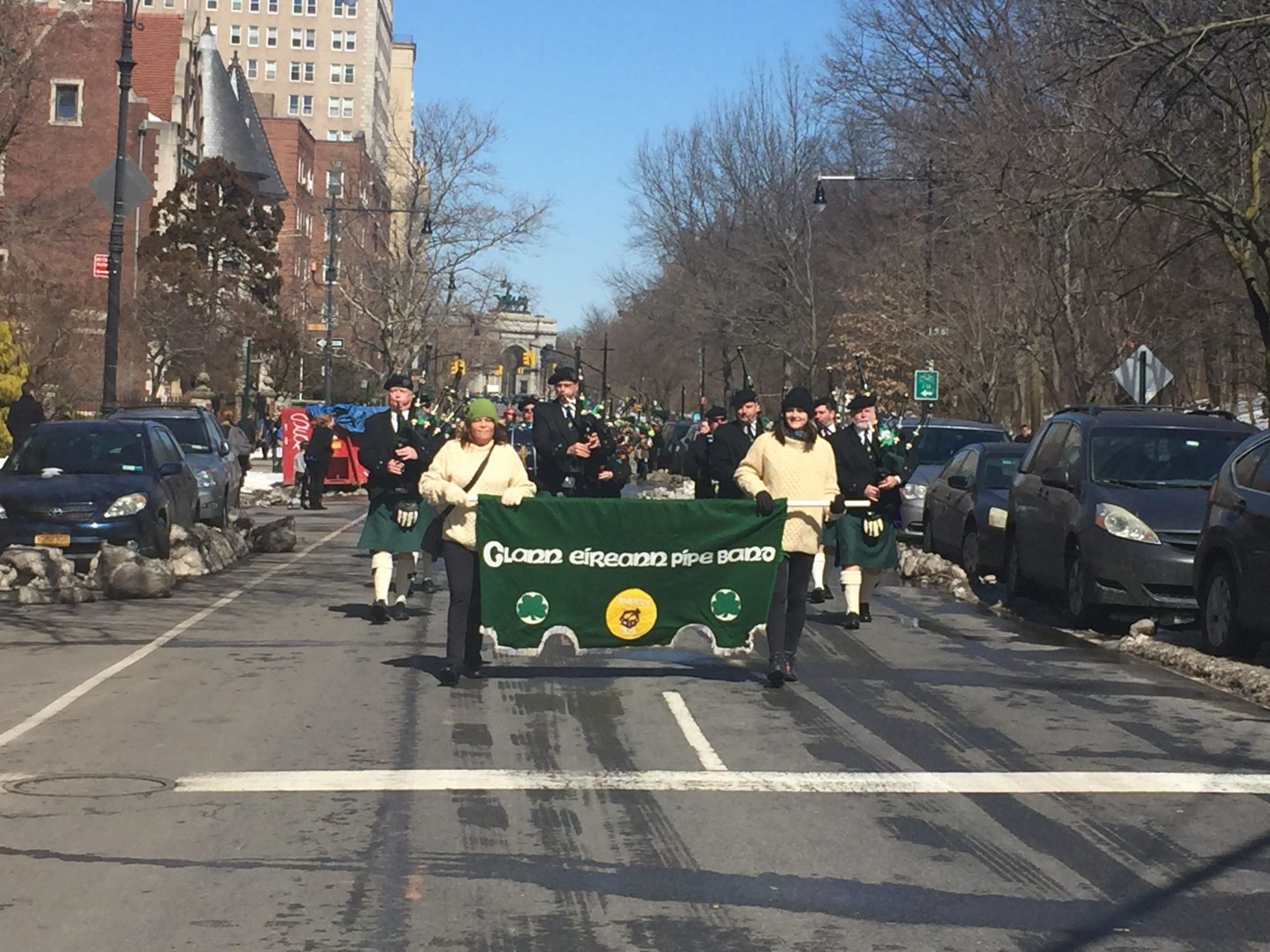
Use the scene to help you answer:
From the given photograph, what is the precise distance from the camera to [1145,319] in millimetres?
37438

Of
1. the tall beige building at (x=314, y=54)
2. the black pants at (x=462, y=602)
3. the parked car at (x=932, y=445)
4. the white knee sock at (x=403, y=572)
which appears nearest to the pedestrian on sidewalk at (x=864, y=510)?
the white knee sock at (x=403, y=572)

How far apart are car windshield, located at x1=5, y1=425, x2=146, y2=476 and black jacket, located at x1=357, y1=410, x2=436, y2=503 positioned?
18.8ft

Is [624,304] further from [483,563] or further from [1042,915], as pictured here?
[1042,915]

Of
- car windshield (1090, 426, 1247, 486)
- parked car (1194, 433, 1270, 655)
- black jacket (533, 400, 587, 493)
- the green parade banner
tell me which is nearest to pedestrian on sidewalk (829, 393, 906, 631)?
car windshield (1090, 426, 1247, 486)

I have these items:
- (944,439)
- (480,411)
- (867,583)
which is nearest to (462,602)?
(480,411)

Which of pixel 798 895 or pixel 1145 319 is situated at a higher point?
pixel 1145 319

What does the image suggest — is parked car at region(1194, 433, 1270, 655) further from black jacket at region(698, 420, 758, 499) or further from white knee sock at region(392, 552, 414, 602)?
white knee sock at region(392, 552, 414, 602)

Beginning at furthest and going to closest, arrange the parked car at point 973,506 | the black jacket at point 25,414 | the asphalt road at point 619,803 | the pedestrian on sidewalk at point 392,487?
the black jacket at point 25,414, the parked car at point 973,506, the pedestrian on sidewalk at point 392,487, the asphalt road at point 619,803

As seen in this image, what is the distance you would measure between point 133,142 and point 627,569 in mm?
68722

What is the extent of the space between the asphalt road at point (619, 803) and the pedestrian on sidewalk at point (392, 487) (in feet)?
4.54

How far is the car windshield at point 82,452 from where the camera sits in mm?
20281

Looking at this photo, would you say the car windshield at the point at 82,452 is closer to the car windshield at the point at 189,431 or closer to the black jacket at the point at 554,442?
the car windshield at the point at 189,431

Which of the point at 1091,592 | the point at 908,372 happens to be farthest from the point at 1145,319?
the point at 1091,592

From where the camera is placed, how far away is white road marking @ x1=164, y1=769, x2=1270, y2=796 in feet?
29.1
